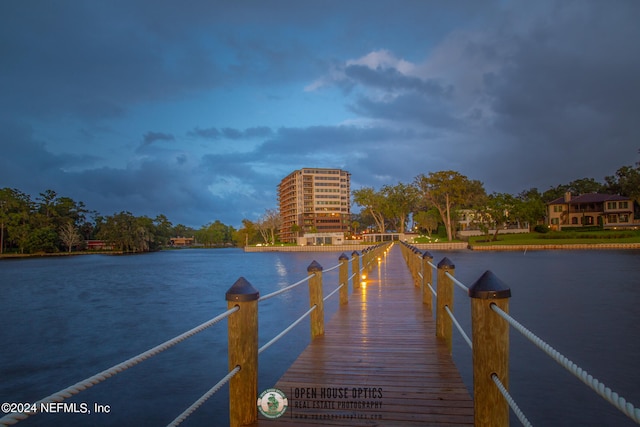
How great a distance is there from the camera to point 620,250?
4831cm

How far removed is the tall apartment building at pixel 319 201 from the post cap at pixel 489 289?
350ft

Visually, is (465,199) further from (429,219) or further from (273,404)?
(273,404)

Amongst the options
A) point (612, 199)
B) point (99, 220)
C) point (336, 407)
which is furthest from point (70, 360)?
point (99, 220)

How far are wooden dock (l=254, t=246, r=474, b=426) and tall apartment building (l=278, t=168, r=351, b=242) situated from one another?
104 metres

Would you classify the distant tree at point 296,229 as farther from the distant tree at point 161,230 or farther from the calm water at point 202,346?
the calm water at point 202,346

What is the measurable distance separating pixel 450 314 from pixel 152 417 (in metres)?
6.31

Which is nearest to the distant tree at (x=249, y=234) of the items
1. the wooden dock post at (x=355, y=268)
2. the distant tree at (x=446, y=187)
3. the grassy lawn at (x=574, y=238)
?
the distant tree at (x=446, y=187)

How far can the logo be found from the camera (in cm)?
327

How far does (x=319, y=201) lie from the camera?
11669 centimetres

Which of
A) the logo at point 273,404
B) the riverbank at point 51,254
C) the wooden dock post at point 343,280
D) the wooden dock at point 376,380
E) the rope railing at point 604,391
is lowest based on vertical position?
the riverbank at point 51,254

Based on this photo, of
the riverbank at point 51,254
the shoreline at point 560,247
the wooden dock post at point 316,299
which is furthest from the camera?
the riverbank at point 51,254

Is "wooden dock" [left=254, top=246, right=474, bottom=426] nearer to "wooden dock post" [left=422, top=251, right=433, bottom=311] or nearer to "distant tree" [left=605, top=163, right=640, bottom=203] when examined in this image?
"wooden dock post" [left=422, top=251, right=433, bottom=311]

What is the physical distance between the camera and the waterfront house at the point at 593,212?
199 feet

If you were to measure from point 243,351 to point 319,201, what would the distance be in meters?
114
